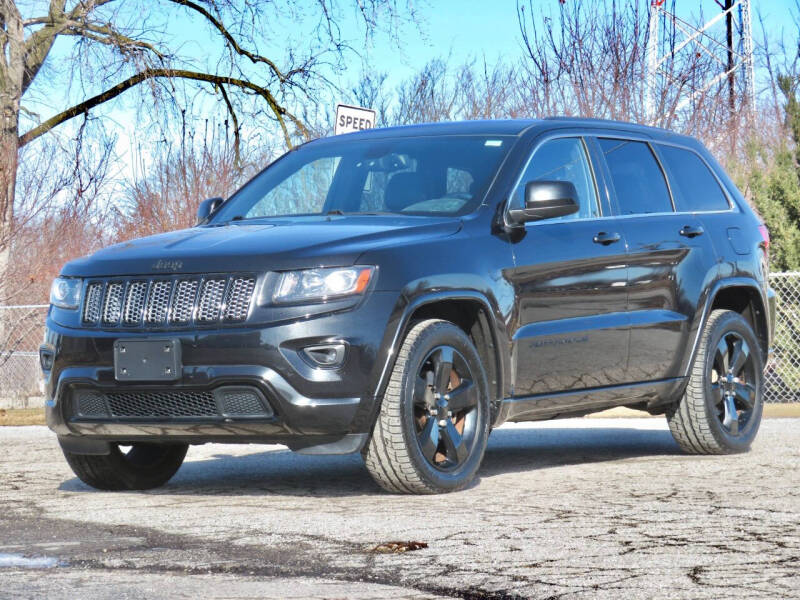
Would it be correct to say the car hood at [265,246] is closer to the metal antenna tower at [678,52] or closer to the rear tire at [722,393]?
the rear tire at [722,393]

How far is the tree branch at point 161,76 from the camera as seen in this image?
68.2ft

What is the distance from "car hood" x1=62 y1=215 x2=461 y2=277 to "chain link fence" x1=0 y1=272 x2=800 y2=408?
910 cm

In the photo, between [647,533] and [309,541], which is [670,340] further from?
[309,541]

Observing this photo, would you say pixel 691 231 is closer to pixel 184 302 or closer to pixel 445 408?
pixel 445 408

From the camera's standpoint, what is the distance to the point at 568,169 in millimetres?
7809

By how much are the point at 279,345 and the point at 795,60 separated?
2473cm

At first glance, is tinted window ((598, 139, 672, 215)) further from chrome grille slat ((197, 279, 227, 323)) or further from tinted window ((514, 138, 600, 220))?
chrome grille slat ((197, 279, 227, 323))

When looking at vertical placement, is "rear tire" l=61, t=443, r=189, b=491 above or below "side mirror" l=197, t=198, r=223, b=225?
below

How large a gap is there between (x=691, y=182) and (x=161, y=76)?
44.3 ft

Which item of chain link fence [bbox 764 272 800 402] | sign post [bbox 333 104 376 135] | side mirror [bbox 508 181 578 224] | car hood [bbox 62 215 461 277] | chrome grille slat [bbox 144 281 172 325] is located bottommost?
chain link fence [bbox 764 272 800 402]

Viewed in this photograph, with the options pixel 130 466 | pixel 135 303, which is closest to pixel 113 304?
pixel 135 303

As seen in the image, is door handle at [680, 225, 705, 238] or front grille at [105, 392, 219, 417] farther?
door handle at [680, 225, 705, 238]

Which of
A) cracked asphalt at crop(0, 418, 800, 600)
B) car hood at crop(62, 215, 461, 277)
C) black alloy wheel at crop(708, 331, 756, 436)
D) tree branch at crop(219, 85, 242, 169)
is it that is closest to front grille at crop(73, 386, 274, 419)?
cracked asphalt at crop(0, 418, 800, 600)

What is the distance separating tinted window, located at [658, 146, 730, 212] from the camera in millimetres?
8672
